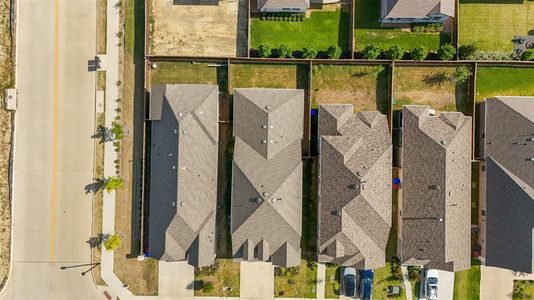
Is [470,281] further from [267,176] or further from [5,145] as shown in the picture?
[5,145]

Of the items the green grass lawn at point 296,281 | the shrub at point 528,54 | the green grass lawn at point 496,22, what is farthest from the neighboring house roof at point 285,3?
the green grass lawn at point 296,281

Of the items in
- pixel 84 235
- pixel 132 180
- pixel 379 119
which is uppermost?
pixel 379 119

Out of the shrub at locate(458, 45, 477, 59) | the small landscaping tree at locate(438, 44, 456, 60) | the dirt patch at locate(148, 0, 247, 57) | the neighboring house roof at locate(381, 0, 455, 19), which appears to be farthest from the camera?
the dirt patch at locate(148, 0, 247, 57)

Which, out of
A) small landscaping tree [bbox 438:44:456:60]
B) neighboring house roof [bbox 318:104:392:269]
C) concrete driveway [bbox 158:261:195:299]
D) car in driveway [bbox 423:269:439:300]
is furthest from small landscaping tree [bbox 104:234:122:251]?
small landscaping tree [bbox 438:44:456:60]

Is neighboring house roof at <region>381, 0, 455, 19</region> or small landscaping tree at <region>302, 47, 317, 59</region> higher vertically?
neighboring house roof at <region>381, 0, 455, 19</region>

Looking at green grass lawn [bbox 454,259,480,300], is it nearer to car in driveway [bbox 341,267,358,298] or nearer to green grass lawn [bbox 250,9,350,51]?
car in driveway [bbox 341,267,358,298]

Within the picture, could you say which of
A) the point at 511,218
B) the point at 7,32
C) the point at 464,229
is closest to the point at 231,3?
the point at 7,32

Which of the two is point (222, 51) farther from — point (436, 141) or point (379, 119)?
point (436, 141)
